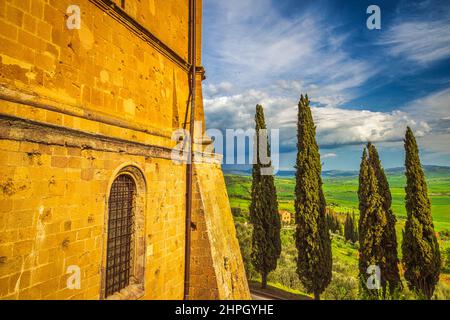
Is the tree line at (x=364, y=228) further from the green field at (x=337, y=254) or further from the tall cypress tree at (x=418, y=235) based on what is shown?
the green field at (x=337, y=254)

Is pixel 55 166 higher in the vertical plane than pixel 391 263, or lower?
higher

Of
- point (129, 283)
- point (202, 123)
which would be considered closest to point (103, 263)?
point (129, 283)

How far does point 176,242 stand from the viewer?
6.75 m

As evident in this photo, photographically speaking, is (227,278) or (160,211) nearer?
(160,211)

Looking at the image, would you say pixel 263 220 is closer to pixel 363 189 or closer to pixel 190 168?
pixel 363 189

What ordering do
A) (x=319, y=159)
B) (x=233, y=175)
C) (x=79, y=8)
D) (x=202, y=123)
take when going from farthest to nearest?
(x=233, y=175)
(x=319, y=159)
(x=202, y=123)
(x=79, y=8)

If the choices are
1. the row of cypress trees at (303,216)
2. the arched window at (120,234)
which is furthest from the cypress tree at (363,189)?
the arched window at (120,234)

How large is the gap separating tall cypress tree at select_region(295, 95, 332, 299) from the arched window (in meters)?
12.4

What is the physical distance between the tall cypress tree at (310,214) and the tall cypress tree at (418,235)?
3.98 meters

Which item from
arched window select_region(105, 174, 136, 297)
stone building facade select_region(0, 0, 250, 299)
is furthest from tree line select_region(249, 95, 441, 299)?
arched window select_region(105, 174, 136, 297)

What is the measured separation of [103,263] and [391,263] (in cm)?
1513

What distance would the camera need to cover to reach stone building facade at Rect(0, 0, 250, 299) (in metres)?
3.47

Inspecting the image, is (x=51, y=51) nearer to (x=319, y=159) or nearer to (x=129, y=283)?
(x=129, y=283)

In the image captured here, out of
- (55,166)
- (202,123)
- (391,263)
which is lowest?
(391,263)
